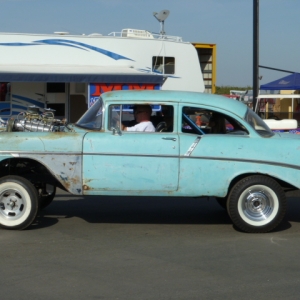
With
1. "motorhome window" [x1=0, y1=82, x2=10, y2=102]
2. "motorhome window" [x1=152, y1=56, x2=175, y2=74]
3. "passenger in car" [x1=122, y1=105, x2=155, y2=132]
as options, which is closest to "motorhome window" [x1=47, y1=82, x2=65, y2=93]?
"motorhome window" [x1=0, y1=82, x2=10, y2=102]

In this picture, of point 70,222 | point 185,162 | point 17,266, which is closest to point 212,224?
point 185,162

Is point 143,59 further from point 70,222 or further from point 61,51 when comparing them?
point 70,222

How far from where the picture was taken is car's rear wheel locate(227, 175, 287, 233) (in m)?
7.05

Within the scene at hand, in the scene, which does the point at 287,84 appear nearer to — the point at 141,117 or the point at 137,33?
the point at 137,33

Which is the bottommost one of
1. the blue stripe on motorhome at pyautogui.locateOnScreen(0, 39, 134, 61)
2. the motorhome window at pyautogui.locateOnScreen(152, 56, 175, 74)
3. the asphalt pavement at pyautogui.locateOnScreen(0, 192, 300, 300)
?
the asphalt pavement at pyautogui.locateOnScreen(0, 192, 300, 300)

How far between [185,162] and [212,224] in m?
1.20

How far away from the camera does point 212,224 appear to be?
7754mm

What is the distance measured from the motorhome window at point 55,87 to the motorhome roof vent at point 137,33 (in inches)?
109

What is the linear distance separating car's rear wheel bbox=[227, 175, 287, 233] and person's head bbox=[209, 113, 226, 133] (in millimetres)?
708

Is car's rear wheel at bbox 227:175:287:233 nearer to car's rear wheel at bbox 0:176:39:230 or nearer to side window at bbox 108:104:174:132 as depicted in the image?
side window at bbox 108:104:174:132

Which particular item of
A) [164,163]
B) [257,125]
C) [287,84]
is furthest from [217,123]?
[287,84]

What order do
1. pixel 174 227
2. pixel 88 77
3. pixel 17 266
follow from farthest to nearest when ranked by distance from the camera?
pixel 88 77
pixel 174 227
pixel 17 266

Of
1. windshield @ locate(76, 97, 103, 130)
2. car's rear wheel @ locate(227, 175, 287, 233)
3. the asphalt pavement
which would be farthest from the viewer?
windshield @ locate(76, 97, 103, 130)

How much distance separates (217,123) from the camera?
24.1 ft
